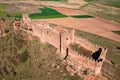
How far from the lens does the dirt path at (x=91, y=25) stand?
303ft

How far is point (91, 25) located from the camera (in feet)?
340

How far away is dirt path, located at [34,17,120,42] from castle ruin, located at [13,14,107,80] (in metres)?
36.3

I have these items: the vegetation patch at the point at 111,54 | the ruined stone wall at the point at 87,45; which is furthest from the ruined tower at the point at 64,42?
the vegetation patch at the point at 111,54

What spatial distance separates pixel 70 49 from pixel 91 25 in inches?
2139

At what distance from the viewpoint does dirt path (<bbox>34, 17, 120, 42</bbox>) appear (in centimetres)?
9241

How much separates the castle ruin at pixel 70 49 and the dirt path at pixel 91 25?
36261 millimetres

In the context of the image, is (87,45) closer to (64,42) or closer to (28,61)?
(64,42)

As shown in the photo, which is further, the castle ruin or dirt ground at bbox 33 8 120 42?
dirt ground at bbox 33 8 120 42

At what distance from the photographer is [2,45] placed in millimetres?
57531

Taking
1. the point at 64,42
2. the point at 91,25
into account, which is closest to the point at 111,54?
the point at 64,42

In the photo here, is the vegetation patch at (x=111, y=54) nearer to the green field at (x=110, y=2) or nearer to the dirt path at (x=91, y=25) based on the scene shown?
the dirt path at (x=91, y=25)

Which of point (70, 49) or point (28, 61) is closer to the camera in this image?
point (70, 49)

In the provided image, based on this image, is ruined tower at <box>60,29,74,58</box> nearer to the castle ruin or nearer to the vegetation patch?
the castle ruin

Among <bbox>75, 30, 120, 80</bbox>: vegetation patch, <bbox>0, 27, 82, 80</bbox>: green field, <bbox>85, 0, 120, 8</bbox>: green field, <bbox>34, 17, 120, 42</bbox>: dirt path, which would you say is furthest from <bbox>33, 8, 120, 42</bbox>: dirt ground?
<bbox>85, 0, 120, 8</bbox>: green field
